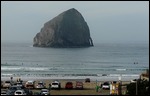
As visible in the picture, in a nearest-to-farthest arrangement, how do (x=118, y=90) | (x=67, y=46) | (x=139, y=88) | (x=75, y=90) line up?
1. (x=139, y=88)
2. (x=118, y=90)
3. (x=75, y=90)
4. (x=67, y=46)

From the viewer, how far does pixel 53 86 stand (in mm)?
42406

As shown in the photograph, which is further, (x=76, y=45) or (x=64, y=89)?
(x=76, y=45)

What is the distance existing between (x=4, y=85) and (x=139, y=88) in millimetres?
18353

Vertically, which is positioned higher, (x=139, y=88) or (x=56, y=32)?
(x=56, y=32)

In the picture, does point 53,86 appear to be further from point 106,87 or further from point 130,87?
point 130,87

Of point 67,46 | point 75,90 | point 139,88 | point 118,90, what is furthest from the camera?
point 67,46

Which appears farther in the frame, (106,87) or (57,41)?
(57,41)

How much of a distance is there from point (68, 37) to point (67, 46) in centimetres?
793

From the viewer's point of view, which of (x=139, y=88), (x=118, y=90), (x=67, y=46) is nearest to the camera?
(x=139, y=88)

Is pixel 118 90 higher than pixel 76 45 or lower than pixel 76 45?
lower

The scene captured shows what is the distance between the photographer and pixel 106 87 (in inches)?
1684

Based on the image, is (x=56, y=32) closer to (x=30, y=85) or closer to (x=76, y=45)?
(x=76, y=45)

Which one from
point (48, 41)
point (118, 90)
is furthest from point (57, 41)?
point (118, 90)

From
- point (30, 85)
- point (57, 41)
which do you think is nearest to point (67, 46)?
point (57, 41)
